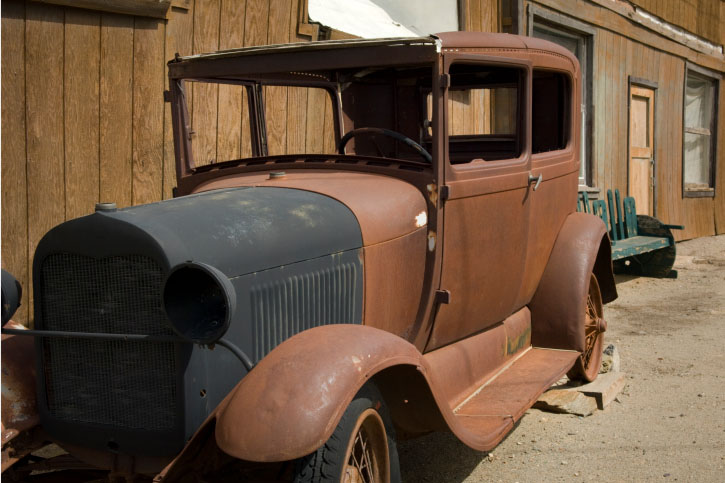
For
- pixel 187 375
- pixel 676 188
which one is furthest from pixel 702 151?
pixel 187 375

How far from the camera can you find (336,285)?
9.23 ft

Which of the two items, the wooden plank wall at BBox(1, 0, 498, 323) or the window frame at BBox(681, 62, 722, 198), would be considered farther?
the window frame at BBox(681, 62, 722, 198)

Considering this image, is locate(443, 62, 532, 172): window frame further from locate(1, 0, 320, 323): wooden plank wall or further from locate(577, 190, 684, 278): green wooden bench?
locate(577, 190, 684, 278): green wooden bench

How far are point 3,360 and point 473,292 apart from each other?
1881 mm

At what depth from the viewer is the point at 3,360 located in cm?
269

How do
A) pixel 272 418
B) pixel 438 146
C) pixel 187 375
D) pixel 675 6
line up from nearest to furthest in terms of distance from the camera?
pixel 272 418
pixel 187 375
pixel 438 146
pixel 675 6

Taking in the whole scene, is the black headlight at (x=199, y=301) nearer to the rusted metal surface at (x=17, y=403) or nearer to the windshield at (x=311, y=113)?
the rusted metal surface at (x=17, y=403)

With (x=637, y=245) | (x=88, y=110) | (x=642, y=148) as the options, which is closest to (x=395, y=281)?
(x=88, y=110)

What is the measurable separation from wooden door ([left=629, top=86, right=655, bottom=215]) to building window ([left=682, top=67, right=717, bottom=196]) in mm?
2130

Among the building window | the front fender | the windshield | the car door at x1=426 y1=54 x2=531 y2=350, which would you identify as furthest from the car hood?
the building window

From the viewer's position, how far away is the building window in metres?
13.1

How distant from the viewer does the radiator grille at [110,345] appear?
232cm

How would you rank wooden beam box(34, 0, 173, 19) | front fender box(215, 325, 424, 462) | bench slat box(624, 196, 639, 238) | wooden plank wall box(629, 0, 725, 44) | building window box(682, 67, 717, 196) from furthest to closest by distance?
building window box(682, 67, 717, 196) < wooden plank wall box(629, 0, 725, 44) < bench slat box(624, 196, 639, 238) < wooden beam box(34, 0, 173, 19) < front fender box(215, 325, 424, 462)

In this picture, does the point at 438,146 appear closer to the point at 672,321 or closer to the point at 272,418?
the point at 272,418
